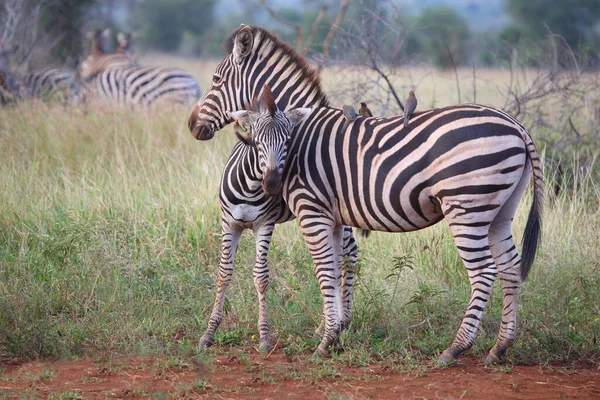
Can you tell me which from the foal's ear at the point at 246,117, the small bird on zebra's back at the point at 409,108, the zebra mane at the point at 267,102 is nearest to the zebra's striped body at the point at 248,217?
the foal's ear at the point at 246,117

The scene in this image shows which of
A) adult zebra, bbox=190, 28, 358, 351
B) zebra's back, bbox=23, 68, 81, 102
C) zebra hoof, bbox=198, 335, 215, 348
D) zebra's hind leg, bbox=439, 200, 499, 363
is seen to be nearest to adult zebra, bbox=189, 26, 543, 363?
zebra's hind leg, bbox=439, 200, 499, 363

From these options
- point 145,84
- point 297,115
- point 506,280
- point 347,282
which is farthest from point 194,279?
point 145,84

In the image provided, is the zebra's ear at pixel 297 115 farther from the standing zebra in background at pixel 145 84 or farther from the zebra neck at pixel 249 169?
the standing zebra in background at pixel 145 84

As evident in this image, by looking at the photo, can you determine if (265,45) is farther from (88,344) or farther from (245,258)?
(88,344)

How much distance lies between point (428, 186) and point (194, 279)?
8.42 feet

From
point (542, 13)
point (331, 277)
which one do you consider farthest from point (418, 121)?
point (542, 13)

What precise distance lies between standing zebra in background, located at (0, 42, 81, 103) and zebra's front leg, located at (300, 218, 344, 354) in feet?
24.3

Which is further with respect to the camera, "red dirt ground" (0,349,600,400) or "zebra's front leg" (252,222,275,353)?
"zebra's front leg" (252,222,275,353)

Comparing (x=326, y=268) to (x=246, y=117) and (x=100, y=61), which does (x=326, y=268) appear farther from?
(x=100, y=61)

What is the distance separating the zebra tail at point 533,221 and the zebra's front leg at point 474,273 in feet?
0.71

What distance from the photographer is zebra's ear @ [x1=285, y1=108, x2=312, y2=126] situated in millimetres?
5009

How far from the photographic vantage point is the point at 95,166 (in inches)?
351

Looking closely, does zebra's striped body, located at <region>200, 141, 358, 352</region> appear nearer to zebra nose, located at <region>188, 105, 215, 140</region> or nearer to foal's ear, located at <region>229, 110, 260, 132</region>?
foal's ear, located at <region>229, 110, 260, 132</region>

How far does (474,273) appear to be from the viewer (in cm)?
470
